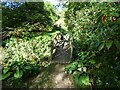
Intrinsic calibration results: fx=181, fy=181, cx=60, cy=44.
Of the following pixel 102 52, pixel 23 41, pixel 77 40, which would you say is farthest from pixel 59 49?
pixel 102 52

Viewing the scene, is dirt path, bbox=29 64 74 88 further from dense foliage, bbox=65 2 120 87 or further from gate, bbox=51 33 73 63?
gate, bbox=51 33 73 63

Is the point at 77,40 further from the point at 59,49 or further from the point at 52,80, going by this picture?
the point at 52,80

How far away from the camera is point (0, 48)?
19.3 ft

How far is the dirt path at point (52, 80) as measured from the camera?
410cm

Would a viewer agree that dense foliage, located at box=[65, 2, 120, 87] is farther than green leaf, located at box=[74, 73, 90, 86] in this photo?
Yes

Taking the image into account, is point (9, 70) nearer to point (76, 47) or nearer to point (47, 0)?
point (76, 47)

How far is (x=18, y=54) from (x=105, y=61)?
4113 millimetres

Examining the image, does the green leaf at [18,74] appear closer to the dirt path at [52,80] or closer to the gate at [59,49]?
the dirt path at [52,80]

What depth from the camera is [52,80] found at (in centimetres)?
424

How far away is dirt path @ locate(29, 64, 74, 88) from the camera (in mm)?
4098

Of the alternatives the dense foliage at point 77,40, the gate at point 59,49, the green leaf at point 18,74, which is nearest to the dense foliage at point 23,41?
the dense foliage at point 77,40

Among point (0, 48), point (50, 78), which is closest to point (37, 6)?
point (0, 48)

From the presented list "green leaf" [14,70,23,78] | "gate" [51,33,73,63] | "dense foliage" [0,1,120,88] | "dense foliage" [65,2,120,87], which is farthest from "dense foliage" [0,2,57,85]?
"green leaf" [14,70,23,78]

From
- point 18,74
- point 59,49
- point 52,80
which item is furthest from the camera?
point 59,49
